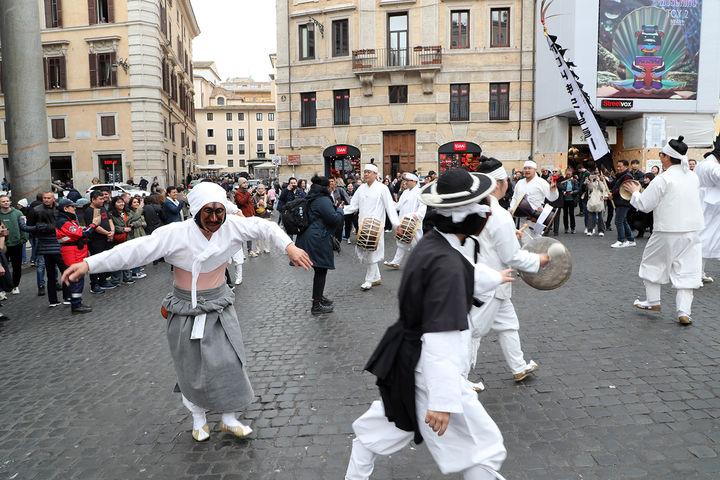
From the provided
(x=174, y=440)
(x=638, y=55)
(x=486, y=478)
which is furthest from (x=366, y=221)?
(x=638, y=55)

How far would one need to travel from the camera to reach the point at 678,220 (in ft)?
20.6

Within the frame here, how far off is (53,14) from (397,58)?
927 inches

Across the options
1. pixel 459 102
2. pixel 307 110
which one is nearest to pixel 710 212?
pixel 459 102

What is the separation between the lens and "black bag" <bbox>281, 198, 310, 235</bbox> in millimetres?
7582

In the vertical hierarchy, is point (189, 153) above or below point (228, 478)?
above

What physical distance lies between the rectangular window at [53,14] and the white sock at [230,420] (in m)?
39.3

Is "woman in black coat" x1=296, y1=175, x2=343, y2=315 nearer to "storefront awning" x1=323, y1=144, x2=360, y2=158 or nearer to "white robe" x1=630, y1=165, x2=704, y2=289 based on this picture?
"white robe" x1=630, y1=165, x2=704, y2=289

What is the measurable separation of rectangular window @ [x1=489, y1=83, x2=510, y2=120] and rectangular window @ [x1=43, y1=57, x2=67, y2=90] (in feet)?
89.9

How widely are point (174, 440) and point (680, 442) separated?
3520mm

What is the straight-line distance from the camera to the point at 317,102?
30234 millimetres

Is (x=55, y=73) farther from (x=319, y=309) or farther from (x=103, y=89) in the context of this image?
(x=319, y=309)

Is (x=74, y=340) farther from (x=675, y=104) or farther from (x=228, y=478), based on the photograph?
(x=675, y=104)

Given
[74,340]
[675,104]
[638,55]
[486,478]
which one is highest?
[638,55]

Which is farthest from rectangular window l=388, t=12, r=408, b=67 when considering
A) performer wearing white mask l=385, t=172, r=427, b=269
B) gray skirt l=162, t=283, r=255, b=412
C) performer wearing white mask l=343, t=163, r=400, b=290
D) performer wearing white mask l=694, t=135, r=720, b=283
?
gray skirt l=162, t=283, r=255, b=412
